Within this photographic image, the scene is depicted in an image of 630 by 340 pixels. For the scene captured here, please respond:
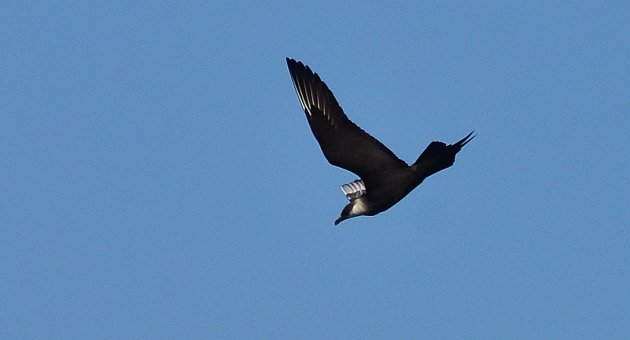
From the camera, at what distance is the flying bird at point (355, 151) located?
16406mm

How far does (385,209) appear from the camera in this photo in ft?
55.6

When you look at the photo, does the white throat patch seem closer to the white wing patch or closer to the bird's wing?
the bird's wing

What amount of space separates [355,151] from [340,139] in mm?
352

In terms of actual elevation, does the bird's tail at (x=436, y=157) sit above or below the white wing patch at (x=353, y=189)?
below

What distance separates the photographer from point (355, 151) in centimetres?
1653

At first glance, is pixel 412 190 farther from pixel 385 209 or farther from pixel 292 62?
pixel 292 62

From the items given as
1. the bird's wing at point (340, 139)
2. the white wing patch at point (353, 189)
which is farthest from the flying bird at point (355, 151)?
the white wing patch at point (353, 189)

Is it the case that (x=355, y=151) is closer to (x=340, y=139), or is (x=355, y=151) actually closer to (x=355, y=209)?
(x=340, y=139)

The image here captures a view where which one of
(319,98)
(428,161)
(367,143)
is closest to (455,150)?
(428,161)

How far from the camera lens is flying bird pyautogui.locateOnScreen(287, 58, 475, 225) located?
16406 mm

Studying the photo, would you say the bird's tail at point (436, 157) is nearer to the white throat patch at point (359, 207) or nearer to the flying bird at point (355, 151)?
the flying bird at point (355, 151)

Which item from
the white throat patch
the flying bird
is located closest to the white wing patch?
the white throat patch

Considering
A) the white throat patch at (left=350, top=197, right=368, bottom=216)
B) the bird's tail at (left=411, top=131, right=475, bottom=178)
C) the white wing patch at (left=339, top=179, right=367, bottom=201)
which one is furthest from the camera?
the white wing patch at (left=339, top=179, right=367, bottom=201)

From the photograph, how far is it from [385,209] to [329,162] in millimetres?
1391
